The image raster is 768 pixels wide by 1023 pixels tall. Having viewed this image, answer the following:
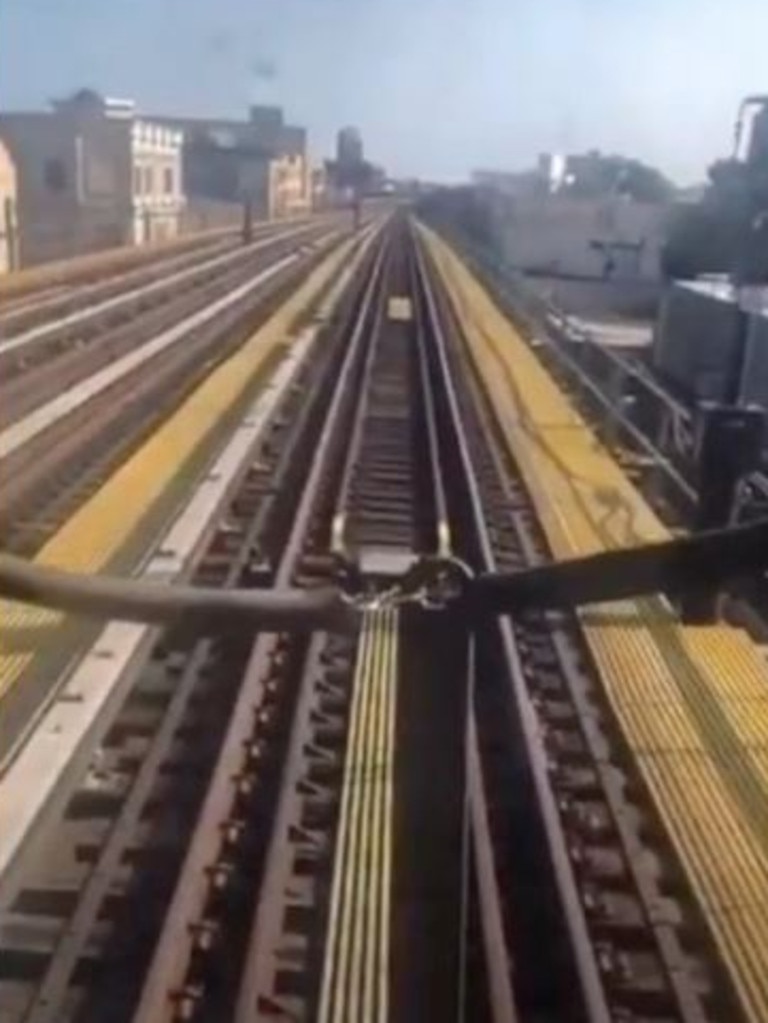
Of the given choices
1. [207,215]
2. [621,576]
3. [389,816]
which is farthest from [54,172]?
[621,576]

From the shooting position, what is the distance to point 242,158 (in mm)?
54688

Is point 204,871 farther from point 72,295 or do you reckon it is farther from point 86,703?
point 72,295

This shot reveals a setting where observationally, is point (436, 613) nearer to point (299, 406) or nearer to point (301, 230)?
point (299, 406)

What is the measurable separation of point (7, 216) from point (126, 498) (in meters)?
20.7

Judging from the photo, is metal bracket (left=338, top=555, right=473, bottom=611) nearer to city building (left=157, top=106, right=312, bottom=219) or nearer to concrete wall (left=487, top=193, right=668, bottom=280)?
concrete wall (left=487, top=193, right=668, bottom=280)

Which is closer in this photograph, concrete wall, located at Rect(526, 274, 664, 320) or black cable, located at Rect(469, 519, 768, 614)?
black cable, located at Rect(469, 519, 768, 614)

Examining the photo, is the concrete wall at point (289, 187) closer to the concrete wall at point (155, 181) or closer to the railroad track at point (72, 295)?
the concrete wall at point (155, 181)

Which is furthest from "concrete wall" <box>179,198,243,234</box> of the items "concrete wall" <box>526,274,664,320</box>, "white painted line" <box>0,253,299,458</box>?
"white painted line" <box>0,253,299,458</box>

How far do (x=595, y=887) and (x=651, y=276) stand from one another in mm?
29532

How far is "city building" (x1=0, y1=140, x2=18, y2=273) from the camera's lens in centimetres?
2694

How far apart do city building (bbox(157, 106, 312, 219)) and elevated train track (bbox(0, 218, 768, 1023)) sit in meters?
44.2

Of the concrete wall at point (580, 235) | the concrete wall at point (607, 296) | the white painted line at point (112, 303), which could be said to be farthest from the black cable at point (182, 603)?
the concrete wall at point (580, 235)

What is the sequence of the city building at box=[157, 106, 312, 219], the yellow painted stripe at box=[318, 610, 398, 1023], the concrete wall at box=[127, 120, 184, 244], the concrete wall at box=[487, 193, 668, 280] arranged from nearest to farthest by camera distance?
the yellow painted stripe at box=[318, 610, 398, 1023] < the concrete wall at box=[487, 193, 668, 280] < the concrete wall at box=[127, 120, 184, 244] < the city building at box=[157, 106, 312, 219]

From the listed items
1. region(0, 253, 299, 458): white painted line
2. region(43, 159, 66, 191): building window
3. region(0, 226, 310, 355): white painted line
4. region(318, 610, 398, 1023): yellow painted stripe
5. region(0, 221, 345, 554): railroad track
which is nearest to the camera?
region(318, 610, 398, 1023): yellow painted stripe
